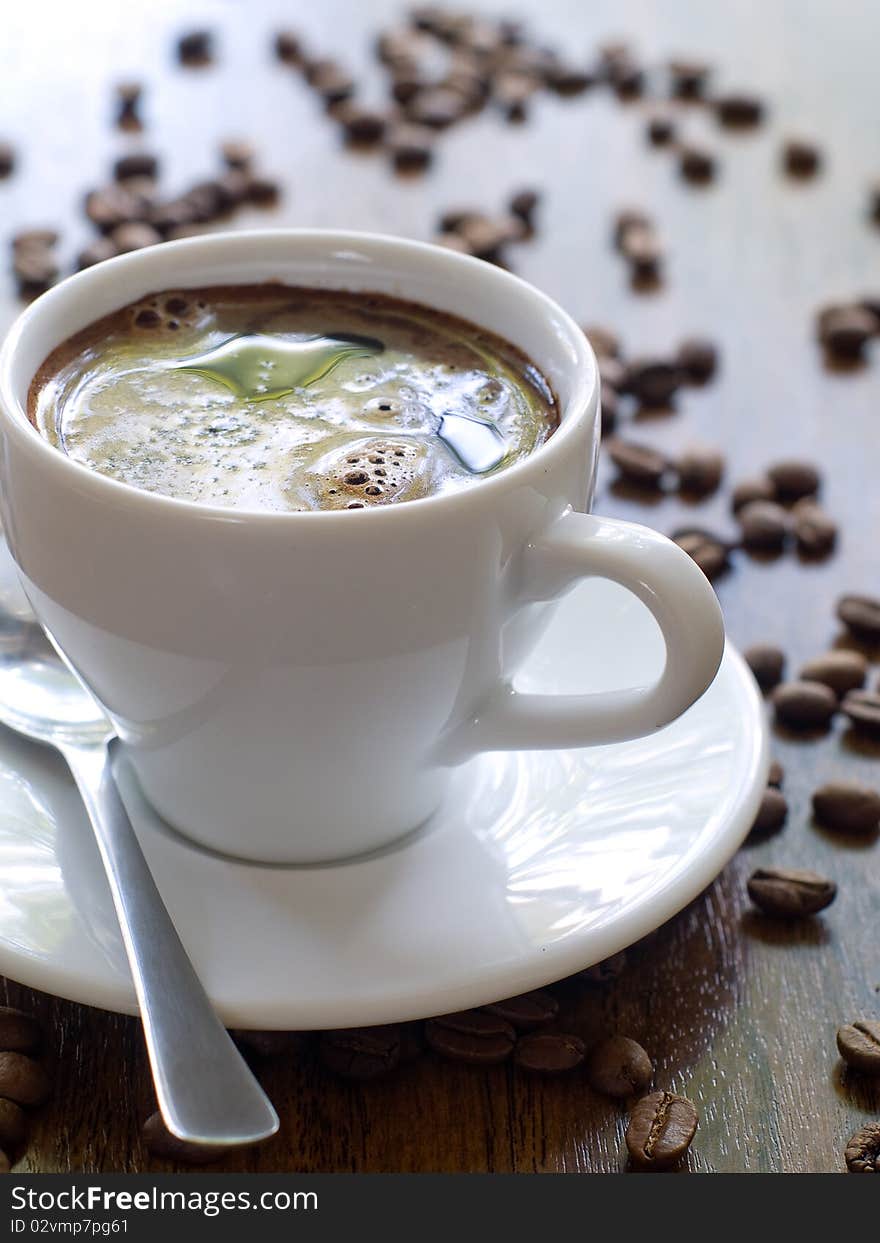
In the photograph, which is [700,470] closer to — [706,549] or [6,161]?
[706,549]

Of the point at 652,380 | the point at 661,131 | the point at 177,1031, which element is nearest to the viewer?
the point at 177,1031

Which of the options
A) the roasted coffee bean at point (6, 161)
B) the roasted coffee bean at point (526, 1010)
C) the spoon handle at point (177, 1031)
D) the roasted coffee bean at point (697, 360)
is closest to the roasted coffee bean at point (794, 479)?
the roasted coffee bean at point (697, 360)

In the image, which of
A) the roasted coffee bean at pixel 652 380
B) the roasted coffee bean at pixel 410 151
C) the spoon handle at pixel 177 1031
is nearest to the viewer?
the spoon handle at pixel 177 1031

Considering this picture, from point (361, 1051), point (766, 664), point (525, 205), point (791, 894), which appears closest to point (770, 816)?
point (791, 894)

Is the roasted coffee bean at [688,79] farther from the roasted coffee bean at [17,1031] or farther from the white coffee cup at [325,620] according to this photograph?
the roasted coffee bean at [17,1031]

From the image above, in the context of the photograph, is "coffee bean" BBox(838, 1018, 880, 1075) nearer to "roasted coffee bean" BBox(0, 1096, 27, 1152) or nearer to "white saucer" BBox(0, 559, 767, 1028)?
"white saucer" BBox(0, 559, 767, 1028)

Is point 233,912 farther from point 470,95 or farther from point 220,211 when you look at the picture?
point 470,95
